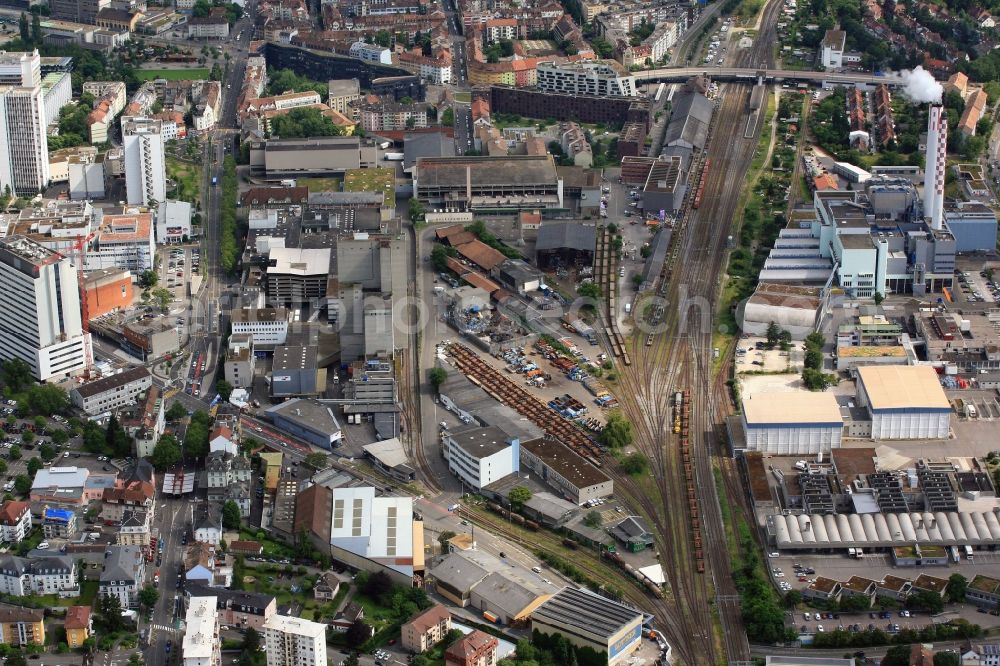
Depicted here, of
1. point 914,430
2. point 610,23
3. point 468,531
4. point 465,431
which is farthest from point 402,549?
point 610,23

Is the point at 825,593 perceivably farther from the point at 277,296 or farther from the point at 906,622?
the point at 277,296

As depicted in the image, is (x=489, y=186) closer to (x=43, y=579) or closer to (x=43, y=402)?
(x=43, y=402)

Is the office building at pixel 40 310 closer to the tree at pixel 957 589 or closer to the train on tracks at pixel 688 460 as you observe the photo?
the train on tracks at pixel 688 460

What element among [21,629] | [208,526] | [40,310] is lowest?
[21,629]

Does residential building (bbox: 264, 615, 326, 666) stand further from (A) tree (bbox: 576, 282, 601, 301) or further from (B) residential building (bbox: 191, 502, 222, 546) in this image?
(A) tree (bbox: 576, 282, 601, 301)

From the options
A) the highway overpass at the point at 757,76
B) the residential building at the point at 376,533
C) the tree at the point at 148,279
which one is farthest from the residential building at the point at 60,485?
the highway overpass at the point at 757,76

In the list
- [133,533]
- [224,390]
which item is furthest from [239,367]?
[133,533]
